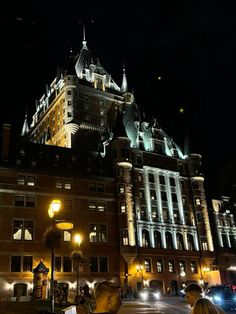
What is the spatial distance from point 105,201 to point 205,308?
53.8 metres

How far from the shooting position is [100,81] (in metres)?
85.1

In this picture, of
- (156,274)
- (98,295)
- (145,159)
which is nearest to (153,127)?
(145,159)

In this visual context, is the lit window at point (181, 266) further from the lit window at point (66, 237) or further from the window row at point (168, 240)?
the lit window at point (66, 237)

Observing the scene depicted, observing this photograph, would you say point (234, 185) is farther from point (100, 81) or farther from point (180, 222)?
point (100, 81)

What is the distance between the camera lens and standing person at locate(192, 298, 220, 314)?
13.4 feet

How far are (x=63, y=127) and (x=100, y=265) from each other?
3101cm

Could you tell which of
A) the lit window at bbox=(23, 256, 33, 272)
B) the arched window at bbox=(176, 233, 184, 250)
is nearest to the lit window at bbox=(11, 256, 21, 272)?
the lit window at bbox=(23, 256, 33, 272)

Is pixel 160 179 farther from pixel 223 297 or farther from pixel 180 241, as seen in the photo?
pixel 223 297

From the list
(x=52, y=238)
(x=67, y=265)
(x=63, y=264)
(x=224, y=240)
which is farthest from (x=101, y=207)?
(x=52, y=238)

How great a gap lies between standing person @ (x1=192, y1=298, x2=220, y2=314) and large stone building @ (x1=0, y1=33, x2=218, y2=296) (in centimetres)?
4688

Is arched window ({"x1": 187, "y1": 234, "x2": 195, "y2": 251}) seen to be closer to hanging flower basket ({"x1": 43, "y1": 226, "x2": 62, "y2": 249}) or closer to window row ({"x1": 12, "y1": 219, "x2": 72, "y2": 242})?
window row ({"x1": 12, "y1": 219, "x2": 72, "y2": 242})

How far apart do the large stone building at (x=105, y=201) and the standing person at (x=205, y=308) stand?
46875 millimetres

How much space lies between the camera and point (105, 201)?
57594 millimetres

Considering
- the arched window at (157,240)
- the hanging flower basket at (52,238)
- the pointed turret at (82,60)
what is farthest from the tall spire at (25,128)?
the hanging flower basket at (52,238)
